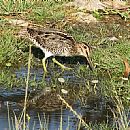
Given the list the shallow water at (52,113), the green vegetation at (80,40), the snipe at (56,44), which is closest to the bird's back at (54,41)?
the snipe at (56,44)

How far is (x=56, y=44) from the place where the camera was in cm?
851

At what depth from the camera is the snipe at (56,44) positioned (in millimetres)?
8500

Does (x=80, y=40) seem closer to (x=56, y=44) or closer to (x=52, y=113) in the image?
(x=56, y=44)

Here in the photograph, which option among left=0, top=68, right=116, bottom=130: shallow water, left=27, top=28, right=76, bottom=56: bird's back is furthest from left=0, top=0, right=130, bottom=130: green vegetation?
left=27, top=28, right=76, bottom=56: bird's back

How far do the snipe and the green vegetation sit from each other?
0.24 meters

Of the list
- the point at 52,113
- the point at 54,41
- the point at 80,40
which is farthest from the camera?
the point at 80,40

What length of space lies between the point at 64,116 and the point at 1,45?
2428 mm

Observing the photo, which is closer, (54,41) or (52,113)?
(52,113)

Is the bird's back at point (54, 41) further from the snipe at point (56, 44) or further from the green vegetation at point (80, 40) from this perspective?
the green vegetation at point (80, 40)

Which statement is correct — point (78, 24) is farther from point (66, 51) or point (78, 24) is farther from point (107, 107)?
point (107, 107)

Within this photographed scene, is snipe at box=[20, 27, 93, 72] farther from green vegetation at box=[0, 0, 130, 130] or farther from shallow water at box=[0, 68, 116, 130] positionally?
shallow water at box=[0, 68, 116, 130]

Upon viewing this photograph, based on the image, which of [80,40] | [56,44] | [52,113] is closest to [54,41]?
[56,44]

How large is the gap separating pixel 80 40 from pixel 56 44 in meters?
1.12

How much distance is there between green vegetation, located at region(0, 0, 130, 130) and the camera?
25.6 feet
